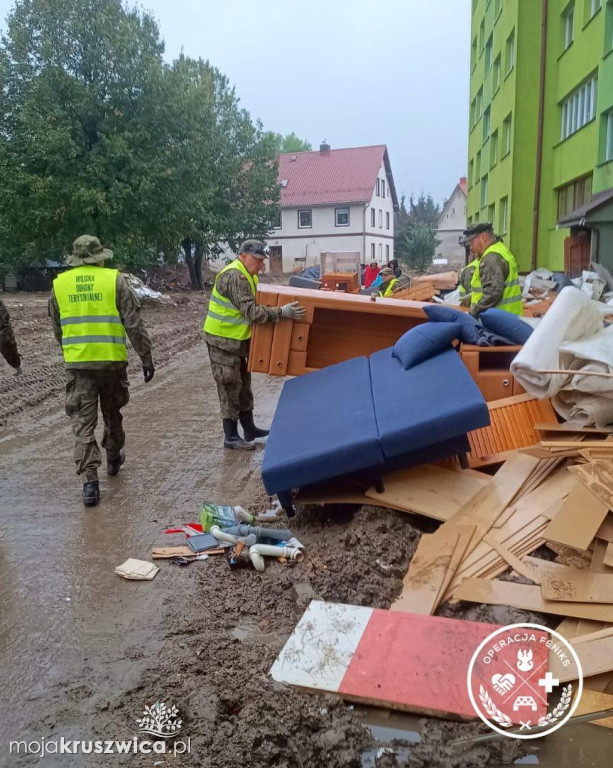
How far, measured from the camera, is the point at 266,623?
3.19 m

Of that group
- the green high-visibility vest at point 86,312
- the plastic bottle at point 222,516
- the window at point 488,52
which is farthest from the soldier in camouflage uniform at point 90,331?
the window at point 488,52

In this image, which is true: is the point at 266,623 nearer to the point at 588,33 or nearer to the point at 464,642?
the point at 464,642

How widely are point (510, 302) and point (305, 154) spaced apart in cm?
4779

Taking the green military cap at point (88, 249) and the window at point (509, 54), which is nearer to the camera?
the green military cap at point (88, 249)

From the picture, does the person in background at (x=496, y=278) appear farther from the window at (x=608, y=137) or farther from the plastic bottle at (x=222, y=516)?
the window at (x=608, y=137)

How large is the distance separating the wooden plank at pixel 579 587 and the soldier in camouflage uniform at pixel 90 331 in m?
3.24

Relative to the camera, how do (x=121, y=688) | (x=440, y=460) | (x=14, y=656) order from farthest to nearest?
(x=440, y=460) < (x=14, y=656) < (x=121, y=688)

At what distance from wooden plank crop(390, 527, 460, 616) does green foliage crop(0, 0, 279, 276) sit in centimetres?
1951

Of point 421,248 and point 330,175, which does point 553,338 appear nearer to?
point 421,248

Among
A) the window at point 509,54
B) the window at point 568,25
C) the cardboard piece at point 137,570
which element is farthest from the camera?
the window at point 509,54

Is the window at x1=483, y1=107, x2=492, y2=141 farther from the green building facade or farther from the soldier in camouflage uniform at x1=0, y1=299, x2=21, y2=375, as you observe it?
the soldier in camouflage uniform at x1=0, y1=299, x2=21, y2=375

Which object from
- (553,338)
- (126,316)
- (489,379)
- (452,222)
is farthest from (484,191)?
(452,222)

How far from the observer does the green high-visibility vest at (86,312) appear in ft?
16.3

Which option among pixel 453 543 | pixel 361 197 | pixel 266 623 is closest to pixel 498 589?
pixel 453 543
